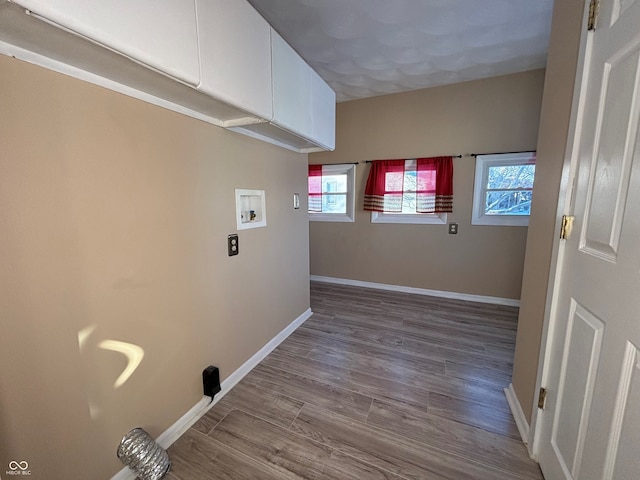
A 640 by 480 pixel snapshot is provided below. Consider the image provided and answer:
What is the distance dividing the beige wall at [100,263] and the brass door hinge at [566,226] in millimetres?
1801

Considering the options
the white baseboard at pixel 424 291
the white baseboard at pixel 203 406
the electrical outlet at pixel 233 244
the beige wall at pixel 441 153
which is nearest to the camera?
the white baseboard at pixel 203 406

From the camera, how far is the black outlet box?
1.67m

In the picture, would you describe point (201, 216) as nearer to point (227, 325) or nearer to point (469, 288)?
point (227, 325)

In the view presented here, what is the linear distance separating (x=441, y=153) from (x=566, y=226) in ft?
8.47

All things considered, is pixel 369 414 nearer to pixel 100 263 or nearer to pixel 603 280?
pixel 603 280

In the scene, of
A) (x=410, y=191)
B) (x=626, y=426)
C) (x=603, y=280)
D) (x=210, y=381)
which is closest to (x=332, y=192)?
(x=410, y=191)

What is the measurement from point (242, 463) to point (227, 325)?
79 cm

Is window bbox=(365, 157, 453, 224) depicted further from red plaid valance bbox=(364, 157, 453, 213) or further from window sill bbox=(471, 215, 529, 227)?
window sill bbox=(471, 215, 529, 227)

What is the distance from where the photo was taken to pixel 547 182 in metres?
1.36

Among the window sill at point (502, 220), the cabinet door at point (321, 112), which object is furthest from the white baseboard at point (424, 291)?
the cabinet door at point (321, 112)

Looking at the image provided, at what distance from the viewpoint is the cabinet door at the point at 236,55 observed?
1.15 m

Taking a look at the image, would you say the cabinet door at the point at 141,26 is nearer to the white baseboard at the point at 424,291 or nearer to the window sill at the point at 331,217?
the window sill at the point at 331,217

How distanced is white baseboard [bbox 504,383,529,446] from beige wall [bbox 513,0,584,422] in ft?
0.16

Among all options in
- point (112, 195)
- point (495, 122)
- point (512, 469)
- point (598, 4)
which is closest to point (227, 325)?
point (112, 195)
